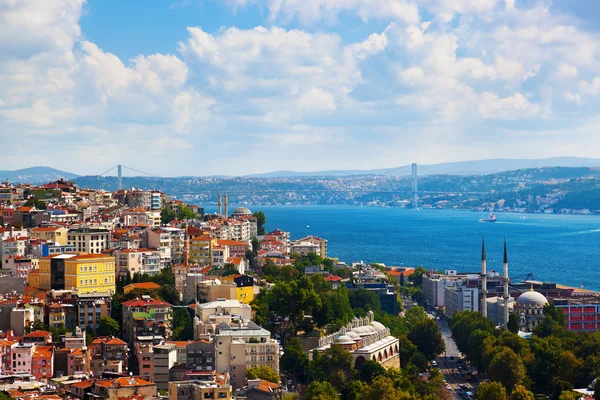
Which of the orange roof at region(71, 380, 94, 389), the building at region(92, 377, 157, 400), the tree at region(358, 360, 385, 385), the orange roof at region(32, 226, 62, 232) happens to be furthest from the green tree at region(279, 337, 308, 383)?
the orange roof at region(32, 226, 62, 232)

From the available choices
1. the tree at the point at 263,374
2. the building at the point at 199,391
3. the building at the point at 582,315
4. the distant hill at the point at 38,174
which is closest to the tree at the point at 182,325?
the tree at the point at 263,374

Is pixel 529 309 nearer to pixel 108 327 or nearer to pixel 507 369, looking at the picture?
pixel 507 369

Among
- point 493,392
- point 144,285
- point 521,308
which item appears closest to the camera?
point 493,392

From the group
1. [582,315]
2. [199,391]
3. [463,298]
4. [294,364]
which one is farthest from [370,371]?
[463,298]

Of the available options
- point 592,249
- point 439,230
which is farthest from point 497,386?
point 439,230

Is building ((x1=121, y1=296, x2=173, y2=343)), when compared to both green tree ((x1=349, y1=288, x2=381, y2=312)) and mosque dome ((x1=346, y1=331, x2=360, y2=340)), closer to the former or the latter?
mosque dome ((x1=346, y1=331, x2=360, y2=340))

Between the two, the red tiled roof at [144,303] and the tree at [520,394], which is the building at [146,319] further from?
the tree at [520,394]

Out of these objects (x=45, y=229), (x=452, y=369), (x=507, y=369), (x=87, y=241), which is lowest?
(x=452, y=369)

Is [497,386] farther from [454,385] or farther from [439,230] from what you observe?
[439,230]
